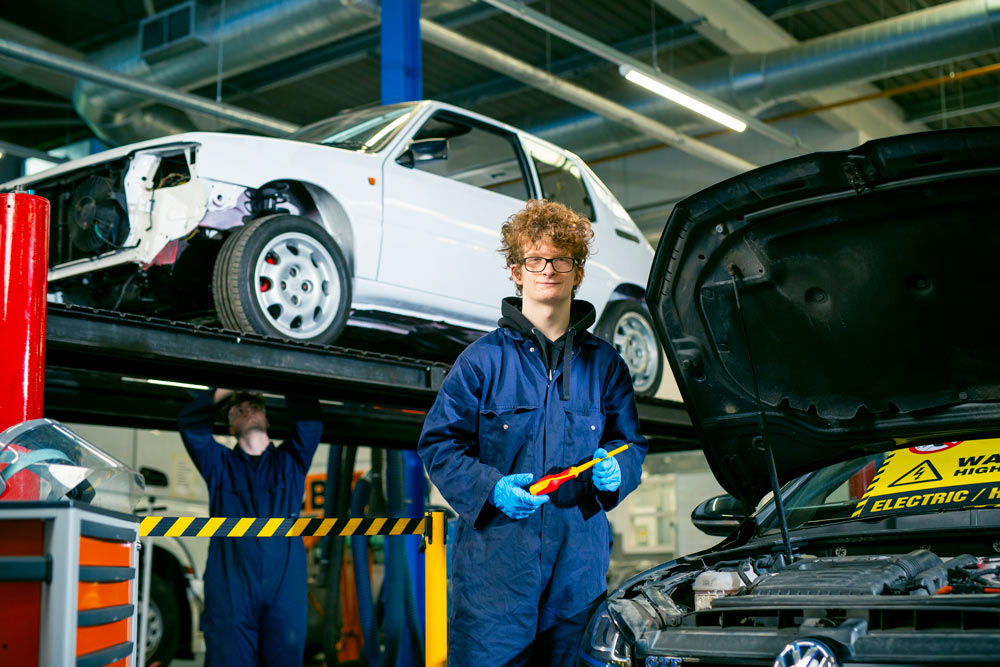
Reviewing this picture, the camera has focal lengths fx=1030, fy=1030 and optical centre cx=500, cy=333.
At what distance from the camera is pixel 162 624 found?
8008 millimetres

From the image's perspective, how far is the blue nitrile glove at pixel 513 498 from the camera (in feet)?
8.57

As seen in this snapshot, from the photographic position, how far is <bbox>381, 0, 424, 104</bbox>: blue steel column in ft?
22.5

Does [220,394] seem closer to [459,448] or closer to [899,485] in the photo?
[459,448]

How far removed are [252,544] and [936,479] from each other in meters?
2.85

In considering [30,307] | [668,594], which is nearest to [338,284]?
[30,307]

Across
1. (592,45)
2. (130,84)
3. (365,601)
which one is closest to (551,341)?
(365,601)

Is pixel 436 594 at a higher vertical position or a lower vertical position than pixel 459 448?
lower

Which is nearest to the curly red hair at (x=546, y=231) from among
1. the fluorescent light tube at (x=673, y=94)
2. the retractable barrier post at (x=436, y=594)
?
the retractable barrier post at (x=436, y=594)

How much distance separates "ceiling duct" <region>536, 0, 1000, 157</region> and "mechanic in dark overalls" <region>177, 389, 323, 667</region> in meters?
6.95

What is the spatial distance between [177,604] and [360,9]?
495 cm

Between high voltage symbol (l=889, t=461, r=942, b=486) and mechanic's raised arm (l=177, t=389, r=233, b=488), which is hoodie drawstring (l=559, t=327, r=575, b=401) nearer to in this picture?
high voltage symbol (l=889, t=461, r=942, b=486)

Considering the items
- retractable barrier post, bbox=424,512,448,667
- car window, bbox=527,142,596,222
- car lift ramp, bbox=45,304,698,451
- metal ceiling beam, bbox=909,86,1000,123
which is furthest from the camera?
metal ceiling beam, bbox=909,86,1000,123

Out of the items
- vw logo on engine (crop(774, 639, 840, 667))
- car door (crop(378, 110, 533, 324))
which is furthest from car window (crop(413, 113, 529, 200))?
vw logo on engine (crop(774, 639, 840, 667))

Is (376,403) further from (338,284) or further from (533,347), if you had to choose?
→ (533,347)
